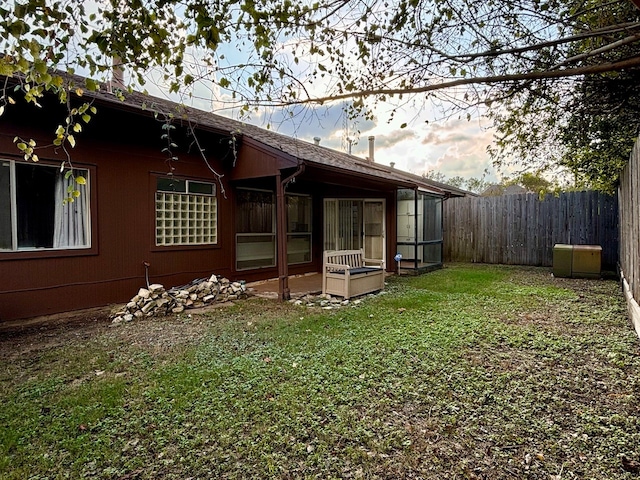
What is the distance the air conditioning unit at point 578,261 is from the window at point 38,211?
10.0m

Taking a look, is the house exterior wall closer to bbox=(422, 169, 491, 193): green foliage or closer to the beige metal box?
the beige metal box

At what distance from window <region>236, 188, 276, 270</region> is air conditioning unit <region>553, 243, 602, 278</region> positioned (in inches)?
274

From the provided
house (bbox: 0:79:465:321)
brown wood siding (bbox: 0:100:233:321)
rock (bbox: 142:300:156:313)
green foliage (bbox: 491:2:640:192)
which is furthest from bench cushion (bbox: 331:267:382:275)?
rock (bbox: 142:300:156:313)

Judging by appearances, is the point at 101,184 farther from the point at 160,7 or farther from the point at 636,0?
the point at 636,0

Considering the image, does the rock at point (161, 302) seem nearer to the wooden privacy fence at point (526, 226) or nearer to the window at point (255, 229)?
the window at point (255, 229)

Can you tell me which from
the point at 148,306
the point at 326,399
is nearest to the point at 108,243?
the point at 148,306

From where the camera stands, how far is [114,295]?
6.07 meters

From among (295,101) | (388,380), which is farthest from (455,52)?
(388,380)

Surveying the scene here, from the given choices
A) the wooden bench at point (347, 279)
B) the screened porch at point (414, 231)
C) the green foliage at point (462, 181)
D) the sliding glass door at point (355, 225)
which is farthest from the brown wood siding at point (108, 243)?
the green foliage at point (462, 181)

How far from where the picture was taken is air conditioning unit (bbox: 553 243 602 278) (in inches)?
326

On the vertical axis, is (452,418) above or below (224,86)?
below

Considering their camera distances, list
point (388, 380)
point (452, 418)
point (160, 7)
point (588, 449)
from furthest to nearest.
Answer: point (388, 380)
point (452, 418)
point (160, 7)
point (588, 449)

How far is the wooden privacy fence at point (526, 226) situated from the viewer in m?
9.86

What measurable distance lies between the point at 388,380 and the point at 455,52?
3.10m
